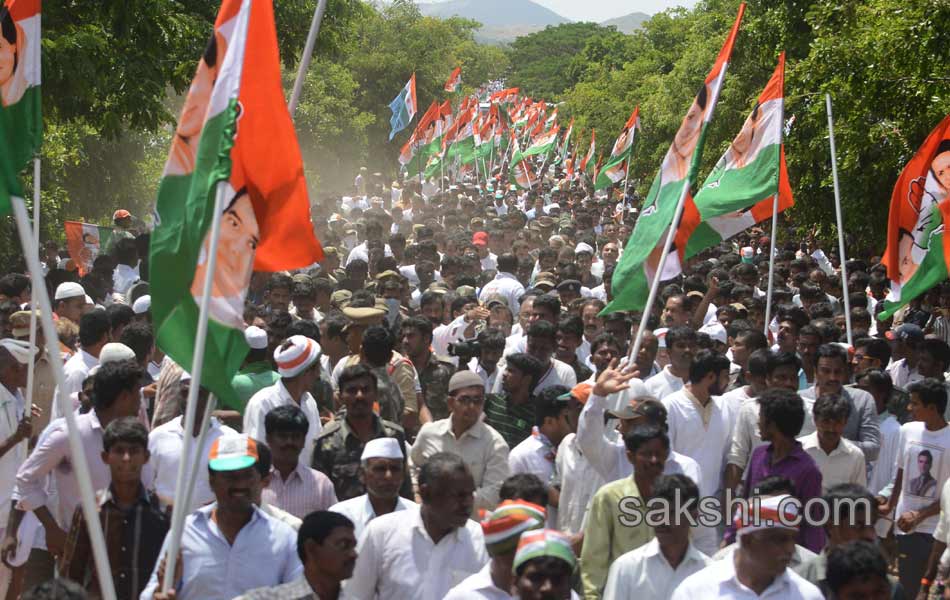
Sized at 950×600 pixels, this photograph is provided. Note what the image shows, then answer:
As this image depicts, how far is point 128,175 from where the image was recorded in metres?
24.6

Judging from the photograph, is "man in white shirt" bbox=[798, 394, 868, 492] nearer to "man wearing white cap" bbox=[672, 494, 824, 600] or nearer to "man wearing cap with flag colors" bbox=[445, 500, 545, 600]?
"man wearing white cap" bbox=[672, 494, 824, 600]

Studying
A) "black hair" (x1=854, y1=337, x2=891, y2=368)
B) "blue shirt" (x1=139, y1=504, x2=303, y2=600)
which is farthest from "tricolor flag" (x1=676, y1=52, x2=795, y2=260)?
"blue shirt" (x1=139, y1=504, x2=303, y2=600)

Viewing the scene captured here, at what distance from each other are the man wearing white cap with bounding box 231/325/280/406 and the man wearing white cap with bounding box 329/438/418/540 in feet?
6.17

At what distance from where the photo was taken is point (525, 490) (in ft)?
18.8

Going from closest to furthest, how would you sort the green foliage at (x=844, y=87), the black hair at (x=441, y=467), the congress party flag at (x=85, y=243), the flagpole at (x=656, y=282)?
the black hair at (x=441, y=467), the flagpole at (x=656, y=282), the green foliage at (x=844, y=87), the congress party flag at (x=85, y=243)

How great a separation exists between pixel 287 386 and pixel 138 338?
56.1 inches

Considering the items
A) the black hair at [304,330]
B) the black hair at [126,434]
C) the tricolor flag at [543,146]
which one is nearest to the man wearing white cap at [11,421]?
the black hair at [126,434]

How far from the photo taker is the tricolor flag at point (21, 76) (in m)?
6.39

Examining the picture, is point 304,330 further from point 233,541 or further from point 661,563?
point 661,563

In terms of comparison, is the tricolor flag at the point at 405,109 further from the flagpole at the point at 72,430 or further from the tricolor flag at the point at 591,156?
the flagpole at the point at 72,430

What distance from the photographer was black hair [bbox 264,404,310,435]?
20.7 feet

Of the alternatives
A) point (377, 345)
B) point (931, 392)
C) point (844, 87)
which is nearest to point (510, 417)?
point (377, 345)

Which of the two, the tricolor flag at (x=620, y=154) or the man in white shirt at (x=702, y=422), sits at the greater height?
the man in white shirt at (x=702, y=422)

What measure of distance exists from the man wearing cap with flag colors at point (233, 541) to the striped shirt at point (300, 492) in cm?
88
